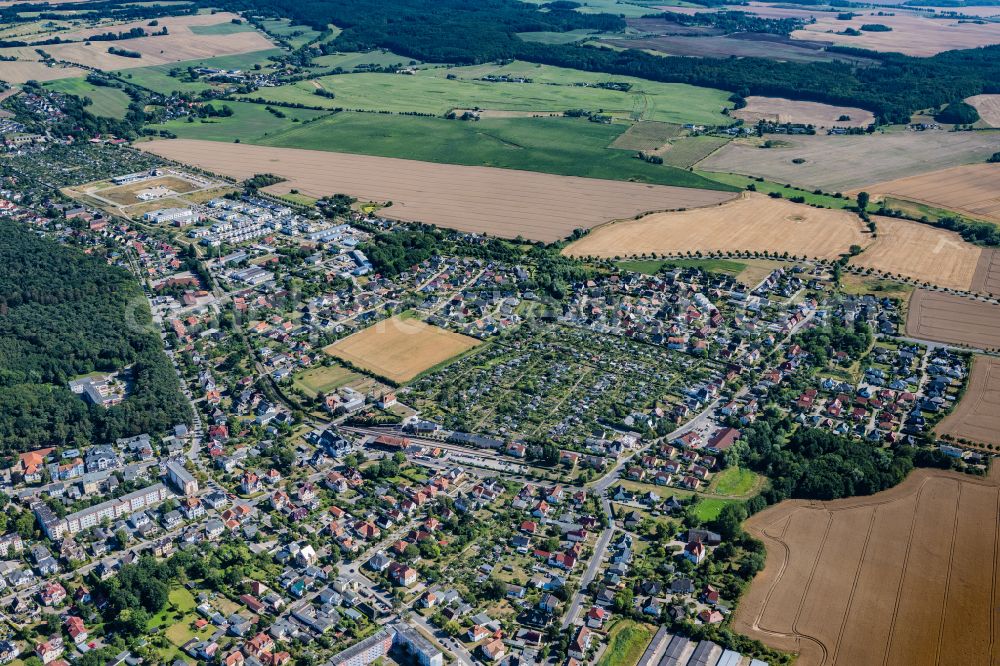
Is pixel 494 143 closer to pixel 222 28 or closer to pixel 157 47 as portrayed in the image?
pixel 157 47

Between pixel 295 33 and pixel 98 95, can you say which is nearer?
pixel 98 95

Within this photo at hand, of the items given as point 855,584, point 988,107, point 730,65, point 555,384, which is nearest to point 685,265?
point 555,384

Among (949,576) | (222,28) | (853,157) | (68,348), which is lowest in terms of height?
(68,348)

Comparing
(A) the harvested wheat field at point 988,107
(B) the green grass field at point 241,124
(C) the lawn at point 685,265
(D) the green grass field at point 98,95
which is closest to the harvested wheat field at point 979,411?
(C) the lawn at point 685,265

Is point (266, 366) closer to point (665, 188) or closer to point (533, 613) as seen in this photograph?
point (533, 613)

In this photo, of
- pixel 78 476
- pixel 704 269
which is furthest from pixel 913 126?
pixel 78 476

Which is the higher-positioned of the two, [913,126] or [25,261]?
[913,126]
